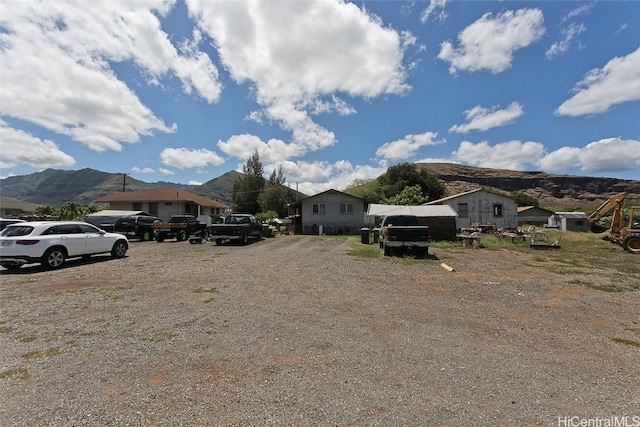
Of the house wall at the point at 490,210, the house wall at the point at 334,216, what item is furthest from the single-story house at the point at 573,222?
the house wall at the point at 334,216

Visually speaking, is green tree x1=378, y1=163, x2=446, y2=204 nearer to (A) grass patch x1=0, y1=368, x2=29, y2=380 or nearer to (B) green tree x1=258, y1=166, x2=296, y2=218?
(B) green tree x1=258, y1=166, x2=296, y2=218

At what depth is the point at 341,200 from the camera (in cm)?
3434

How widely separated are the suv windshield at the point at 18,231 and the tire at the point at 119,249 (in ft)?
10.9

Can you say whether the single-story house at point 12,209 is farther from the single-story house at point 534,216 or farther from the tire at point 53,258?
the single-story house at point 534,216

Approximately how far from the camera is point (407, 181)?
58531 millimetres

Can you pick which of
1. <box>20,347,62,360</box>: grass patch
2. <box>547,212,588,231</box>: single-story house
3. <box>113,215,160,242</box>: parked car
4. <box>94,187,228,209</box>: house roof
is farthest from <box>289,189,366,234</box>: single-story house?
<box>547,212,588,231</box>: single-story house

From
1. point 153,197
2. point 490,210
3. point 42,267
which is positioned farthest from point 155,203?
point 490,210

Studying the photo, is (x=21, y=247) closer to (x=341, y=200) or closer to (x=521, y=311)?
(x=521, y=311)

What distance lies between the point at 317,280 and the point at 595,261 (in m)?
13.0

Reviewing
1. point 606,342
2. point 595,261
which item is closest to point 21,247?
point 606,342

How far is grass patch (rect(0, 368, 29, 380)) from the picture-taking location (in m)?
3.44

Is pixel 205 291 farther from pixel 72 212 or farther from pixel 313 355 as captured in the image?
pixel 72 212

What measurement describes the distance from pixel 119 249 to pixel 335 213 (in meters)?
23.1

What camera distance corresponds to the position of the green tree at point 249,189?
6244 centimetres
